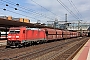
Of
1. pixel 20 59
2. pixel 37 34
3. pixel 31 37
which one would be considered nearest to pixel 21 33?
pixel 31 37

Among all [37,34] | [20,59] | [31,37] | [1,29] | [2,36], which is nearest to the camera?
[20,59]

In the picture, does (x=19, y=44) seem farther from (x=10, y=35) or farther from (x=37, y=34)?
(x=37, y=34)

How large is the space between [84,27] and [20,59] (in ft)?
423

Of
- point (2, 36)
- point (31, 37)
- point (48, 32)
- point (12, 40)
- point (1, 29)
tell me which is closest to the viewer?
point (12, 40)

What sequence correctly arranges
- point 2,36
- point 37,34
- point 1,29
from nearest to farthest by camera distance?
point 37,34 → point 2,36 → point 1,29

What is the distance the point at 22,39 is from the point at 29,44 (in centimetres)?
426

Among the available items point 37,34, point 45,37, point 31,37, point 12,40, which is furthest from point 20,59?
point 45,37

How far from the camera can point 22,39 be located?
27141 mm

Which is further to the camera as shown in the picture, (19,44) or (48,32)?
(48,32)

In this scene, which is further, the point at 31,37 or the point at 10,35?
the point at 31,37

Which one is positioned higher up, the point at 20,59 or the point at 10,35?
the point at 10,35

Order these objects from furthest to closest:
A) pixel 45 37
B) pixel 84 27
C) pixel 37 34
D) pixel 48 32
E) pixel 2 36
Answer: pixel 84 27, pixel 2 36, pixel 48 32, pixel 45 37, pixel 37 34

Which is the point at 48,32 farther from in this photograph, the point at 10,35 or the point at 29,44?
the point at 10,35

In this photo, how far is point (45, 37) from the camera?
40781 millimetres
